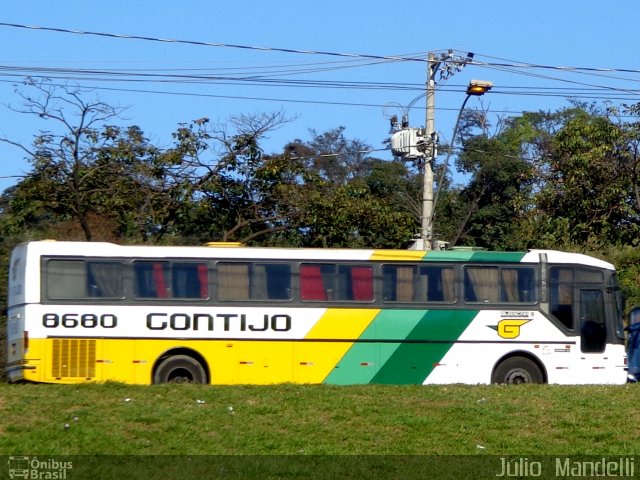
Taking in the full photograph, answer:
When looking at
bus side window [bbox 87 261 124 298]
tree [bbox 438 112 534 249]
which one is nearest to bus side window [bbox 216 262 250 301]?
bus side window [bbox 87 261 124 298]

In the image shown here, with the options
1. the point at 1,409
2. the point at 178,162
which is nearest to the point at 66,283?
the point at 1,409

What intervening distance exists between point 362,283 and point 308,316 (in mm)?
1163

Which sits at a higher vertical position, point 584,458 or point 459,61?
point 459,61

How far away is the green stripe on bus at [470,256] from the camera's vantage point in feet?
65.6

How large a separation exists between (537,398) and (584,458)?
3.20m

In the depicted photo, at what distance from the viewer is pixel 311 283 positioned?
19672 millimetres

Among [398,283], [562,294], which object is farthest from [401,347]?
[562,294]

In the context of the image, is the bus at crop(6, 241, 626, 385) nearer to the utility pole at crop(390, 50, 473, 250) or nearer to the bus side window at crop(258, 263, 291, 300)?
the bus side window at crop(258, 263, 291, 300)

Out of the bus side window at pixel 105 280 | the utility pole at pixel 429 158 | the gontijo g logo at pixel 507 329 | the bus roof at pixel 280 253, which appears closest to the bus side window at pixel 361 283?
the bus roof at pixel 280 253

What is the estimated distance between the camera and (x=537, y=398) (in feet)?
50.3

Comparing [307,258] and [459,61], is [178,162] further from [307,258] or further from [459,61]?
[307,258]

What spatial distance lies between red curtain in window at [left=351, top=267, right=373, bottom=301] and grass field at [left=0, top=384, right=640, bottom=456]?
153 inches

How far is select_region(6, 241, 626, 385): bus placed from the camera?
18.8 meters

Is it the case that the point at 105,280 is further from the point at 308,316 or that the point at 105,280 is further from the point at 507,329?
the point at 507,329
